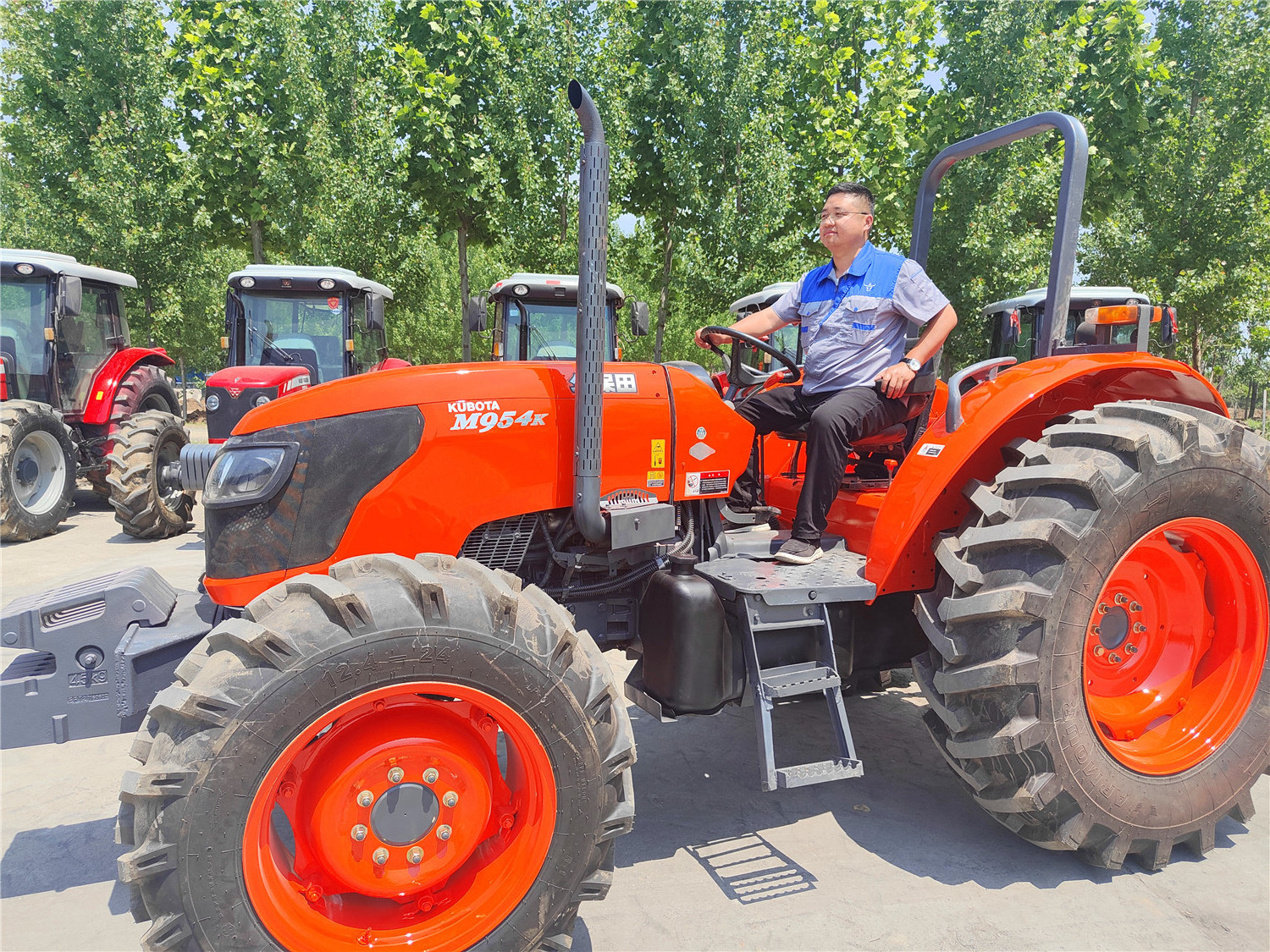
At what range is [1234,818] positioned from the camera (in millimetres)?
2803

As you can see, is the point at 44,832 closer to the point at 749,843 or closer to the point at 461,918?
the point at 461,918

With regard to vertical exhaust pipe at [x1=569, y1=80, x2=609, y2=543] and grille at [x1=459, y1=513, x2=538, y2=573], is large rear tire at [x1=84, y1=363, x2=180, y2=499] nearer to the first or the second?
grille at [x1=459, y1=513, x2=538, y2=573]

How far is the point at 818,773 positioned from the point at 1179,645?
1567mm

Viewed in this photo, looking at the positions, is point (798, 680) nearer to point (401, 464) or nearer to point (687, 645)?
point (687, 645)

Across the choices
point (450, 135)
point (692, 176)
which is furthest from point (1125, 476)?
point (450, 135)

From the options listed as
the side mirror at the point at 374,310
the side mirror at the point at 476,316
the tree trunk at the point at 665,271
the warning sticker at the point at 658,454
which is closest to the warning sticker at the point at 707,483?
the warning sticker at the point at 658,454

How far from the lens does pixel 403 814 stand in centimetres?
195

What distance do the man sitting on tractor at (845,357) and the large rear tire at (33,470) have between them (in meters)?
7.10

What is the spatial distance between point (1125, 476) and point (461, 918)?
7.45ft

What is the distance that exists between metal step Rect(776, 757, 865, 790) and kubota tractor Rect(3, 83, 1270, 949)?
10 mm

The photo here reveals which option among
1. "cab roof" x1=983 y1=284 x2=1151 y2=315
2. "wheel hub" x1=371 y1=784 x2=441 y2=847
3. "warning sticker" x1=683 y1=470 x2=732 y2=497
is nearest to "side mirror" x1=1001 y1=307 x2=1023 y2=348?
"cab roof" x1=983 y1=284 x2=1151 y2=315

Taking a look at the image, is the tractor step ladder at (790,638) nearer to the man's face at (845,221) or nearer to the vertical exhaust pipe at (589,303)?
the vertical exhaust pipe at (589,303)

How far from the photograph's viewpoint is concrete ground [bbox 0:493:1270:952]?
7.42 feet

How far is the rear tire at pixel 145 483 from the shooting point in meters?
7.32
